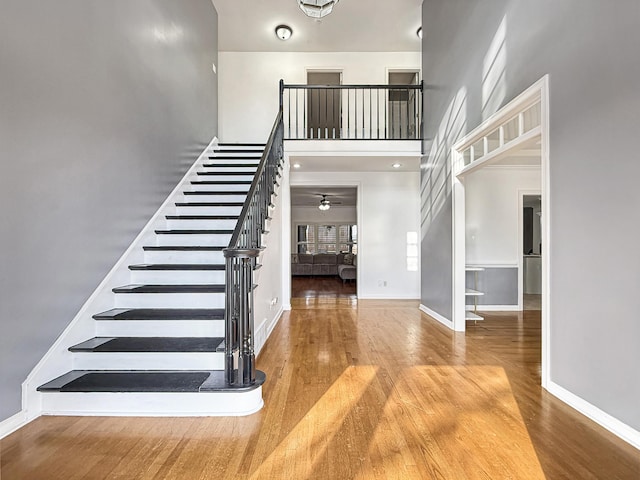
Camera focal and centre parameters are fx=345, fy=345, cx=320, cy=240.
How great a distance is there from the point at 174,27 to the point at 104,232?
2993mm

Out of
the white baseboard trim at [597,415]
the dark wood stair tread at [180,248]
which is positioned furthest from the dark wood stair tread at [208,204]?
Answer: the white baseboard trim at [597,415]

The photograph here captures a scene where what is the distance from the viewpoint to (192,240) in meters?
3.80

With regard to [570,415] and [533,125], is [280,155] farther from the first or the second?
[570,415]

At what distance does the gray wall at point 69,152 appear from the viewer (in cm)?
200

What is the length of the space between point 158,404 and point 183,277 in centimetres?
137

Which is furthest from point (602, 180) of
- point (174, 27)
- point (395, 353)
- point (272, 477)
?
point (174, 27)

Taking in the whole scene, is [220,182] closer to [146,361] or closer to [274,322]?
[274,322]

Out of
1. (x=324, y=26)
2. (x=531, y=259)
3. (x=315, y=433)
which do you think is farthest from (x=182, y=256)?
(x=531, y=259)

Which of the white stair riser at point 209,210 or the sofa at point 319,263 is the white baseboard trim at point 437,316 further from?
the sofa at point 319,263

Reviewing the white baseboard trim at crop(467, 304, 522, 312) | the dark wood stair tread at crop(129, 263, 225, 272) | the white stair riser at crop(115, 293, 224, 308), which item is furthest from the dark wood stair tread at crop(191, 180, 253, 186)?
the white baseboard trim at crop(467, 304, 522, 312)

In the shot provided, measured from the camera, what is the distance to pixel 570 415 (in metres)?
2.17

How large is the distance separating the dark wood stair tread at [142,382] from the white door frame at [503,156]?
217 cm

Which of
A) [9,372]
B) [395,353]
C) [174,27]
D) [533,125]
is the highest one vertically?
[174,27]

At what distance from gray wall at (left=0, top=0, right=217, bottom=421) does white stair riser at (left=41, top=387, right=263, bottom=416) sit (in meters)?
0.37
